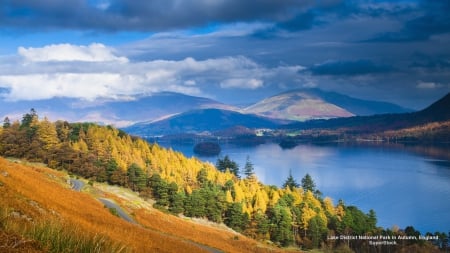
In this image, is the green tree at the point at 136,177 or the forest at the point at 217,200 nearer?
the forest at the point at 217,200

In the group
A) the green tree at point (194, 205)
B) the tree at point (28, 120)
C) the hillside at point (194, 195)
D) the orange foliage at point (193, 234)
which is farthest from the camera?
the tree at point (28, 120)

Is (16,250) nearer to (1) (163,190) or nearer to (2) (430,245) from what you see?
(1) (163,190)

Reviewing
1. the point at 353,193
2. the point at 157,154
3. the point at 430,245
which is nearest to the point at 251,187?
the point at 157,154

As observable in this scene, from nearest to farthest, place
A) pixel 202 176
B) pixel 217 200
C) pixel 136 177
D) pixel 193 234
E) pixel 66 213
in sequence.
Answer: pixel 66 213 → pixel 193 234 → pixel 136 177 → pixel 217 200 → pixel 202 176

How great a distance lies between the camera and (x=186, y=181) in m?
109

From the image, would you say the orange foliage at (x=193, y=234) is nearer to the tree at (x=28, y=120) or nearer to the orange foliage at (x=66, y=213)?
the orange foliage at (x=66, y=213)

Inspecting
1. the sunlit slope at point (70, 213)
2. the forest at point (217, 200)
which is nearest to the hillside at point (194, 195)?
the forest at point (217, 200)

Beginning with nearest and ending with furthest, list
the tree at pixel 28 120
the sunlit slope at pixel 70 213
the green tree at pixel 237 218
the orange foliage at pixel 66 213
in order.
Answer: the sunlit slope at pixel 70 213 → the orange foliage at pixel 66 213 → the green tree at pixel 237 218 → the tree at pixel 28 120

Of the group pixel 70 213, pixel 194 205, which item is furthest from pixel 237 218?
pixel 70 213

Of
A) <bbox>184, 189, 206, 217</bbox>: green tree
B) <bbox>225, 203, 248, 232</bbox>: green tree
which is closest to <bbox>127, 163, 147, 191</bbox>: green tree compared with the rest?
<bbox>184, 189, 206, 217</bbox>: green tree

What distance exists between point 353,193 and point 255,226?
74.7 m

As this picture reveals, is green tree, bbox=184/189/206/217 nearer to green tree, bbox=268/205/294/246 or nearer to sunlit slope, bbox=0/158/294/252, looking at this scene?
green tree, bbox=268/205/294/246

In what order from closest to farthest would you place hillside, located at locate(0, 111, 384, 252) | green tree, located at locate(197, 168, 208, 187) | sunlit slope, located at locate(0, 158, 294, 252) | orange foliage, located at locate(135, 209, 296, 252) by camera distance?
sunlit slope, located at locate(0, 158, 294, 252) → orange foliage, located at locate(135, 209, 296, 252) → hillside, located at locate(0, 111, 384, 252) → green tree, located at locate(197, 168, 208, 187)

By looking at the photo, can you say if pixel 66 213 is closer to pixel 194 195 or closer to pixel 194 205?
pixel 194 195
